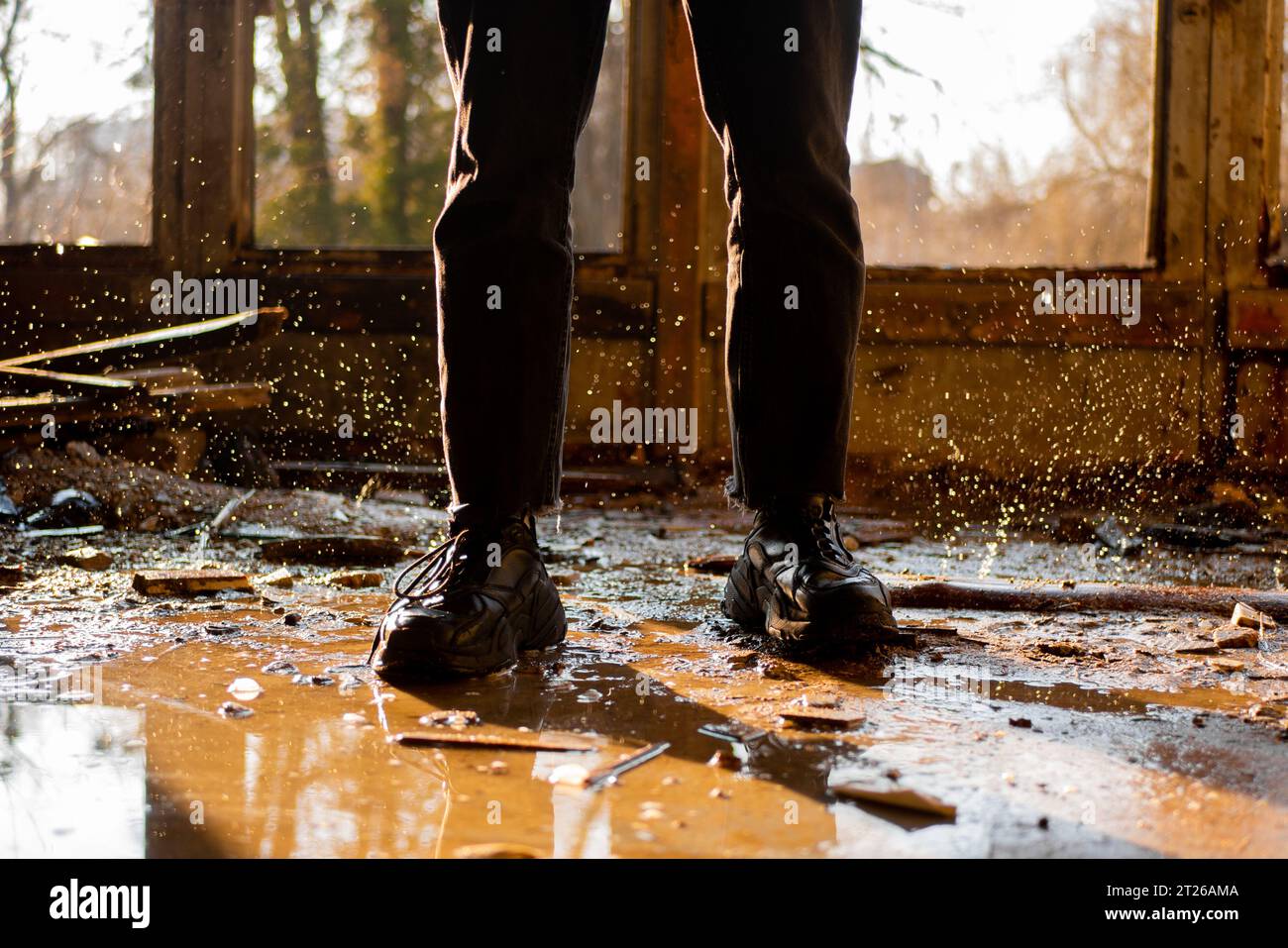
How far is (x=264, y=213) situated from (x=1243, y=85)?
35.2ft

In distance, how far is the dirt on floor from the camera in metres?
0.93

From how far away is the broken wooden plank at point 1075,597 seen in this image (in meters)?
1.99

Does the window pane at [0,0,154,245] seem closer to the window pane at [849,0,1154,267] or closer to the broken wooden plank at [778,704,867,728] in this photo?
the window pane at [849,0,1154,267]

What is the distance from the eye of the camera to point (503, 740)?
3.85 ft

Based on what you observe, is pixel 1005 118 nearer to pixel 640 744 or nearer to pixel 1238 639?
pixel 1238 639

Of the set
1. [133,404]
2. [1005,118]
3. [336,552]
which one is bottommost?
[336,552]

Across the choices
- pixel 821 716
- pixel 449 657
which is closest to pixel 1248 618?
pixel 821 716

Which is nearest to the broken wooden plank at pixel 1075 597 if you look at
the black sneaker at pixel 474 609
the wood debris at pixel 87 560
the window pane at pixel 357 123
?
the black sneaker at pixel 474 609

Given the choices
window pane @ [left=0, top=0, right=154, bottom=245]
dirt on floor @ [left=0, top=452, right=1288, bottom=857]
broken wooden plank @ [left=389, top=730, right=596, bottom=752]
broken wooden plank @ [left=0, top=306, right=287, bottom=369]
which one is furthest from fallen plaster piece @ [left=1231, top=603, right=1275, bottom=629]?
window pane @ [left=0, top=0, right=154, bottom=245]

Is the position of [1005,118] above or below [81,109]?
below

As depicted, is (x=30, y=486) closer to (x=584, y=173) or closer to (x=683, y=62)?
(x=683, y=62)

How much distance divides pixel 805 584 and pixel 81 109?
7.47 meters

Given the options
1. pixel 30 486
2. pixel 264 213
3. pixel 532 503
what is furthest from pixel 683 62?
pixel 264 213

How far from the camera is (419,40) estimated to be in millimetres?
12062
